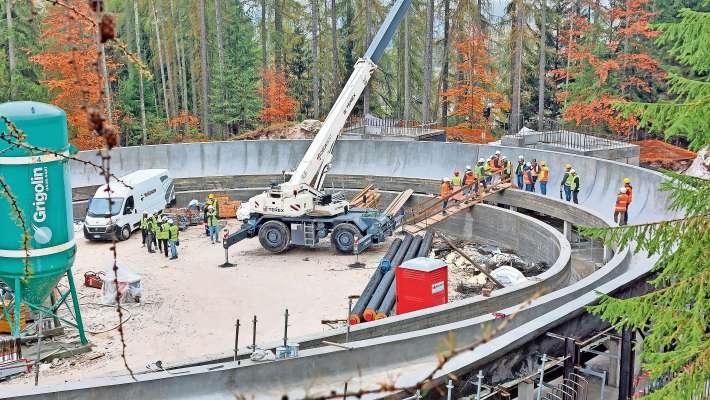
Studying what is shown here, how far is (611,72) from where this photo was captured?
37000 mm

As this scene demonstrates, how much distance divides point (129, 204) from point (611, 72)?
24143mm

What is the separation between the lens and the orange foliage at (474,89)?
38.4 meters

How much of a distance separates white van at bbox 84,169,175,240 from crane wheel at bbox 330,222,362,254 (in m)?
5.83

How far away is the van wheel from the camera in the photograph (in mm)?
23237

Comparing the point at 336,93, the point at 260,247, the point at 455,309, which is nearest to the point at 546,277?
the point at 455,309

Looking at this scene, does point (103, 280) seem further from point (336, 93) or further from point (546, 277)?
point (336, 93)

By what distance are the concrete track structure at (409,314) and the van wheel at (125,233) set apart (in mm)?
3906

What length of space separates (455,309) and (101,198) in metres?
13.0

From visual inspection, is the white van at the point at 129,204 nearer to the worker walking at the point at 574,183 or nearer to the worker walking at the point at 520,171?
the worker walking at the point at 520,171

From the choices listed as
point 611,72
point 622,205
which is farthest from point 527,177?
point 611,72

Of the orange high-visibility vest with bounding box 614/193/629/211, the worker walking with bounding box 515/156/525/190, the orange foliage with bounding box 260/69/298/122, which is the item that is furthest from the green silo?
the orange foliage with bounding box 260/69/298/122

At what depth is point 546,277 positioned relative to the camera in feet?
51.0

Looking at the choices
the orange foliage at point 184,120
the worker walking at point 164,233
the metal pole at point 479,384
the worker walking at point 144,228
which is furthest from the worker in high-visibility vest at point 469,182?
the orange foliage at point 184,120

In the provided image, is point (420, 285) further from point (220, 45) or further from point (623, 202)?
point (220, 45)
